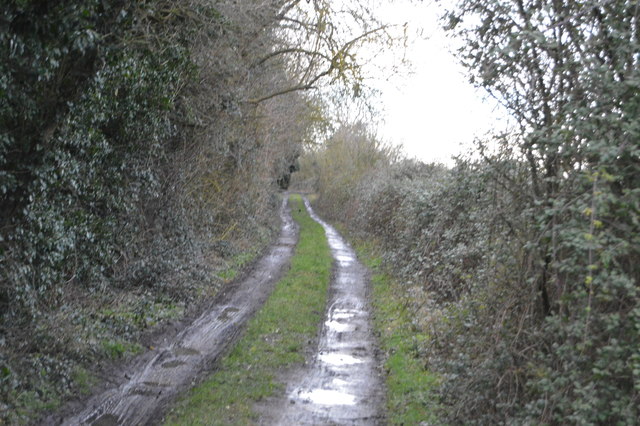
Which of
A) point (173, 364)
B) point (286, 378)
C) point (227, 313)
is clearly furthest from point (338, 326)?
point (173, 364)

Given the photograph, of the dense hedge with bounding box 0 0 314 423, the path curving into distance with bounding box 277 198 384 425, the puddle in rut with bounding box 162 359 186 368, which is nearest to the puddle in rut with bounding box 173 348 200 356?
the puddle in rut with bounding box 162 359 186 368

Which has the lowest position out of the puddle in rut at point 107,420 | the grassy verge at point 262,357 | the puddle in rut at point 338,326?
the puddle in rut at point 107,420

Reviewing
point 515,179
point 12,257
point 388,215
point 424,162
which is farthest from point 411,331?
point 424,162

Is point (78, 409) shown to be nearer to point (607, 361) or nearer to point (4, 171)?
point (4, 171)

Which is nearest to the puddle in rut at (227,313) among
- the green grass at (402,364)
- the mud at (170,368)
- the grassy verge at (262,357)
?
the mud at (170,368)

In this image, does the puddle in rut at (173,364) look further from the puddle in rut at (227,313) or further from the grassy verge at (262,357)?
the puddle in rut at (227,313)

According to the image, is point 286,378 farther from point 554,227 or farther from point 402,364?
point 554,227

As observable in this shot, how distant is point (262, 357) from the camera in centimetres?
1016

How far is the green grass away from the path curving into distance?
0.19 m

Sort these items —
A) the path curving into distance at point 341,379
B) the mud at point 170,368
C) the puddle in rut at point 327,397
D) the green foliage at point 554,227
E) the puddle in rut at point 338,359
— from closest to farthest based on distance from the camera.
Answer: the green foliage at point 554,227
the mud at point 170,368
the path curving into distance at point 341,379
the puddle in rut at point 327,397
the puddle in rut at point 338,359

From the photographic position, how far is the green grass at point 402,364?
784cm

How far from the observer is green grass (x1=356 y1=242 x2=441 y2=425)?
7.84 meters

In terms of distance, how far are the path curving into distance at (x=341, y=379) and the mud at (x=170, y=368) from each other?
1557 millimetres

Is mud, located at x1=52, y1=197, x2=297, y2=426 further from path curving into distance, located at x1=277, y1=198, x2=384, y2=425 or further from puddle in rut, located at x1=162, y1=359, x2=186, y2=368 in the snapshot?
path curving into distance, located at x1=277, y1=198, x2=384, y2=425
